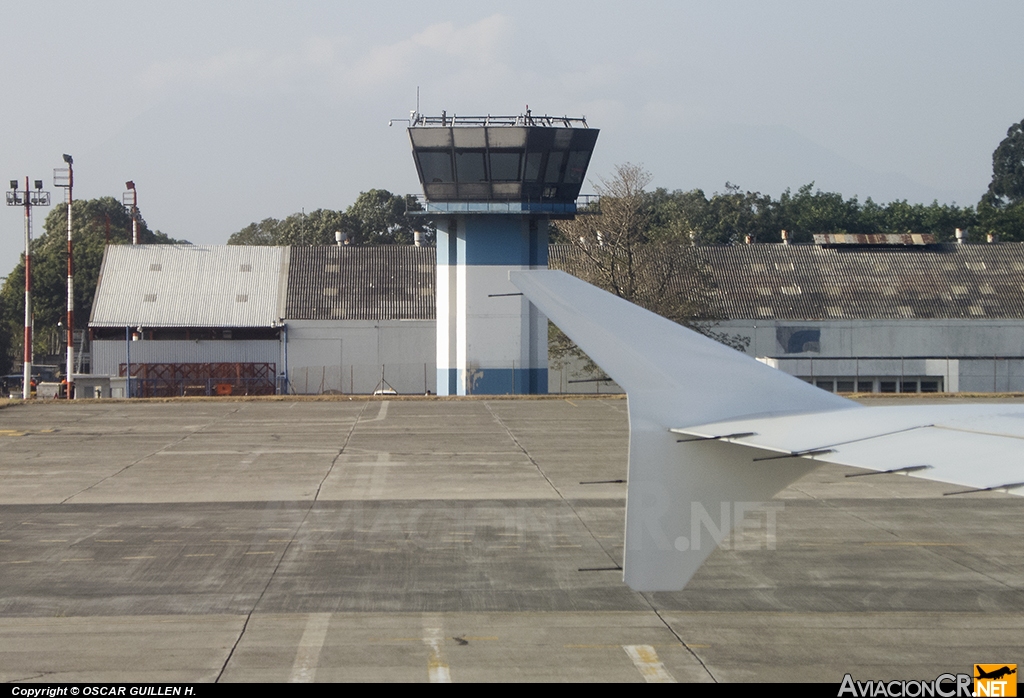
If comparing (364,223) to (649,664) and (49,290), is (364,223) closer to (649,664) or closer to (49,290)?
(49,290)

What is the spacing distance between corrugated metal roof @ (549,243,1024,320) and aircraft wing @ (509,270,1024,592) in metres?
55.6

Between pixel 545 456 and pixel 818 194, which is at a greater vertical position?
pixel 818 194

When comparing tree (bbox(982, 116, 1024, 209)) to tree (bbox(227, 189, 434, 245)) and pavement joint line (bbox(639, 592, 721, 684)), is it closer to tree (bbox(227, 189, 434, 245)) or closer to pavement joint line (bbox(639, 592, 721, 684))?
tree (bbox(227, 189, 434, 245))

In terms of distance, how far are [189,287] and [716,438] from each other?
6725cm

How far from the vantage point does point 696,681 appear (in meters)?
11.1

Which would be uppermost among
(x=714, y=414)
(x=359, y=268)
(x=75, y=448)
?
(x=359, y=268)

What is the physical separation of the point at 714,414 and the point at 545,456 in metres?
21.3

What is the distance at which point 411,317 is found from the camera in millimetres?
69625

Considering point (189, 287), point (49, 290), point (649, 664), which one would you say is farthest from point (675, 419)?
point (49, 290)

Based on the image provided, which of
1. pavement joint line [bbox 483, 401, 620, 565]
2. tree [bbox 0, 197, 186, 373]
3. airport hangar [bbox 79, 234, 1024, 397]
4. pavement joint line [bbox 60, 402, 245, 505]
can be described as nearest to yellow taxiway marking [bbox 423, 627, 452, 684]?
pavement joint line [bbox 483, 401, 620, 565]

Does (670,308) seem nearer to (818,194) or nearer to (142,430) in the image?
(142,430)

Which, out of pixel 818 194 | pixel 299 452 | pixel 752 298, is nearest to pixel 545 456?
pixel 299 452

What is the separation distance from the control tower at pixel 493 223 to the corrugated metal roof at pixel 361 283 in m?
10.1

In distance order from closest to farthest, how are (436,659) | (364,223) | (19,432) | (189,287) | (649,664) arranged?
(649,664), (436,659), (19,432), (189,287), (364,223)
